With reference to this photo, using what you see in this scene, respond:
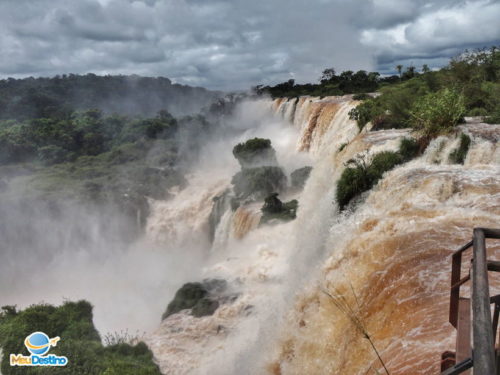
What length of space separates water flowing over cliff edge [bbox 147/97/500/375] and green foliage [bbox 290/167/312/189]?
4730 millimetres

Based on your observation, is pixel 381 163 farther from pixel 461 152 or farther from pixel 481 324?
pixel 481 324

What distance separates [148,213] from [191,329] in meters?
21.2

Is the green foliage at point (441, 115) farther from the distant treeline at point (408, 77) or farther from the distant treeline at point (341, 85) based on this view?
the distant treeline at point (341, 85)

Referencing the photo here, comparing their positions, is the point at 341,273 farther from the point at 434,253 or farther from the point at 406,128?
the point at 406,128

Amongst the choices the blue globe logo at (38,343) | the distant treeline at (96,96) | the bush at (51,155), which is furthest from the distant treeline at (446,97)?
the distant treeline at (96,96)

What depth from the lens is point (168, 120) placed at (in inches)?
2768

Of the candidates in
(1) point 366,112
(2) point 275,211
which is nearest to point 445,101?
(1) point 366,112

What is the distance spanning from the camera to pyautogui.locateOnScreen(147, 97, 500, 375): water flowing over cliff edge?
15.5 feet

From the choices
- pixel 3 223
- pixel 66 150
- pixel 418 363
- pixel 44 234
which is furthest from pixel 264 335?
pixel 66 150

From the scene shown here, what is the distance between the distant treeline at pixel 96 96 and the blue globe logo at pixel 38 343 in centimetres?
9041

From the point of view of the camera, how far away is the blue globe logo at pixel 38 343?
10.2 m

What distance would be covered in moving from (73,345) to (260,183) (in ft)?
49.5

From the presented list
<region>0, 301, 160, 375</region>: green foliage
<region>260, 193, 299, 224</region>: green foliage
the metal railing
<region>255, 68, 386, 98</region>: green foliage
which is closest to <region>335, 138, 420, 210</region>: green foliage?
<region>260, 193, 299, 224</region>: green foliage

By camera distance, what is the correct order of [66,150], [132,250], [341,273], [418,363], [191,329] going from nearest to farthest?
[418,363], [341,273], [191,329], [132,250], [66,150]
